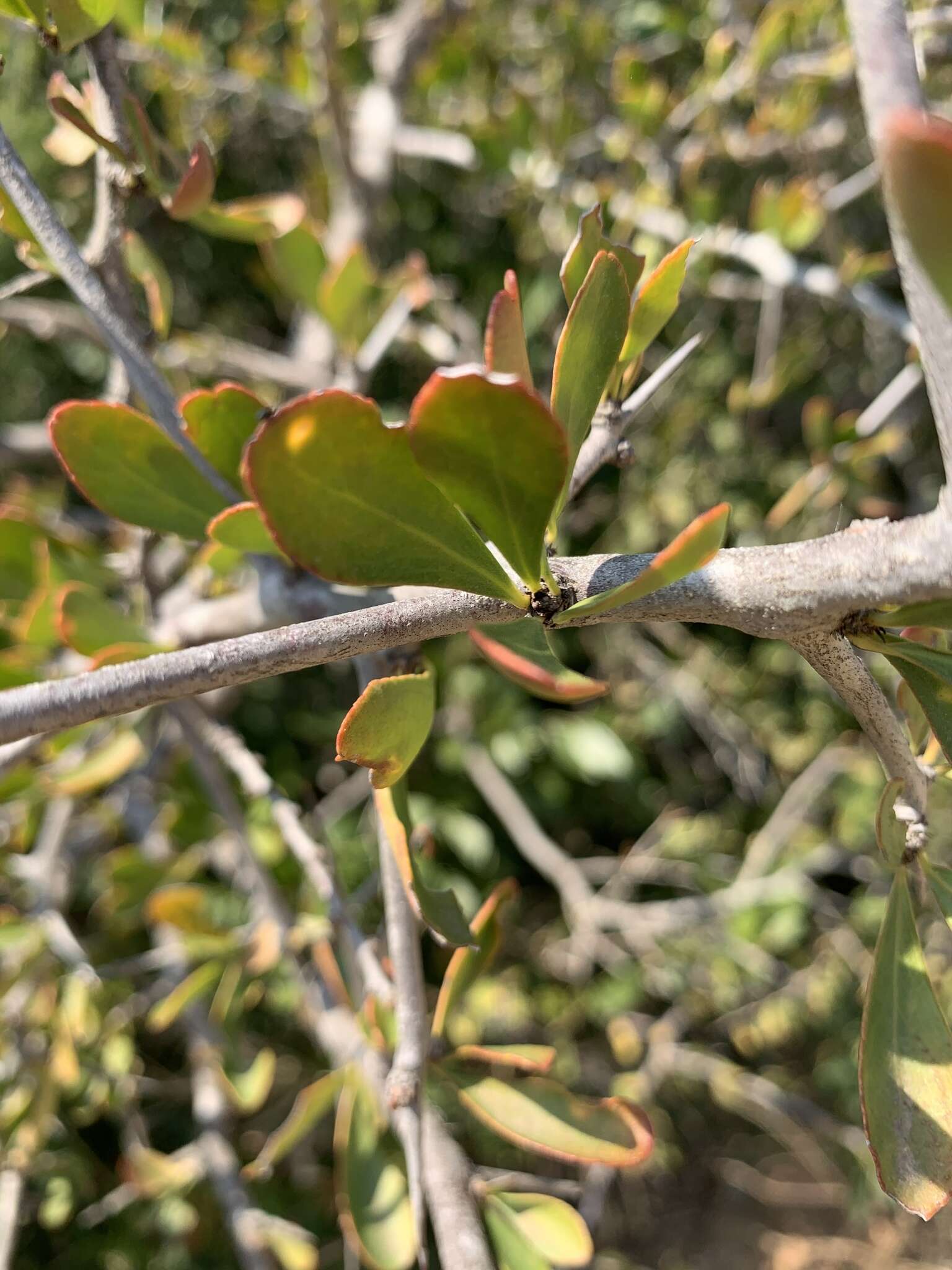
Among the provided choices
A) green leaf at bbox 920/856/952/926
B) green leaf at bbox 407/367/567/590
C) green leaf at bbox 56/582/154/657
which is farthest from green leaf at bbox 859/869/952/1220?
green leaf at bbox 56/582/154/657

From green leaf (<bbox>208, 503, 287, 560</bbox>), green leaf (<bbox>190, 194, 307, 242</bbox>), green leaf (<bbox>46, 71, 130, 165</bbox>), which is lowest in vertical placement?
green leaf (<bbox>208, 503, 287, 560</bbox>)

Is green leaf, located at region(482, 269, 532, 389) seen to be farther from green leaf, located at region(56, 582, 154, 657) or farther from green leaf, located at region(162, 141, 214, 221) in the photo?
green leaf, located at region(56, 582, 154, 657)

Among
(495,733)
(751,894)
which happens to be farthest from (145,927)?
(751,894)

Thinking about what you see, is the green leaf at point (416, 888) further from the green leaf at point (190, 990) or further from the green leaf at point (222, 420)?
the green leaf at point (190, 990)

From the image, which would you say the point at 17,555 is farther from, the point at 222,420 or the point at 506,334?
the point at 506,334

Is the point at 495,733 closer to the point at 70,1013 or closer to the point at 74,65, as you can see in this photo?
the point at 70,1013
